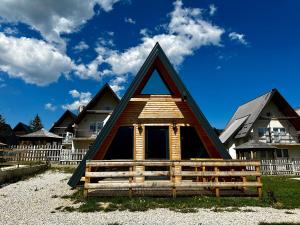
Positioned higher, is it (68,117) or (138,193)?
(68,117)

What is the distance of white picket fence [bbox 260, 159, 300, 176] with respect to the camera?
25.7 meters

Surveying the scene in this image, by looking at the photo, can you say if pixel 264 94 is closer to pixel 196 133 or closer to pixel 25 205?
pixel 196 133

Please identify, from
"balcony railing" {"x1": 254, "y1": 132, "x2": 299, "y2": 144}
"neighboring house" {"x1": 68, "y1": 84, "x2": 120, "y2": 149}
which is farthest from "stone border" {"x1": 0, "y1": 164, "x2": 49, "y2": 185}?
"balcony railing" {"x1": 254, "y1": 132, "x2": 299, "y2": 144}

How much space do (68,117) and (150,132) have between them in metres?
40.2

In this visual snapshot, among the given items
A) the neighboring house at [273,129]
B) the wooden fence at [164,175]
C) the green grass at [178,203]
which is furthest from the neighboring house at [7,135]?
the green grass at [178,203]

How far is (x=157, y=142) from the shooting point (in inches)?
508

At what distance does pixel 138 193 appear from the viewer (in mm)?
9945

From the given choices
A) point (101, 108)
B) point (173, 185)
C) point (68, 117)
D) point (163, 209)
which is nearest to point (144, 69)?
point (173, 185)

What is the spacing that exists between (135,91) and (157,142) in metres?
2.68

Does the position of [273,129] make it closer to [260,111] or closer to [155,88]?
[260,111]

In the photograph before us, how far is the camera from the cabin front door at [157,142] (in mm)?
12750

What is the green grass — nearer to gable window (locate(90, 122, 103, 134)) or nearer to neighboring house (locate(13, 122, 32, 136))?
gable window (locate(90, 122, 103, 134))

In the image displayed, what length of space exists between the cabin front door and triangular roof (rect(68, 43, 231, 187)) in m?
1.95

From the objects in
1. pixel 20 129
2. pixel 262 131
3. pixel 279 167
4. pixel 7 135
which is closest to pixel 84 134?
pixel 262 131
